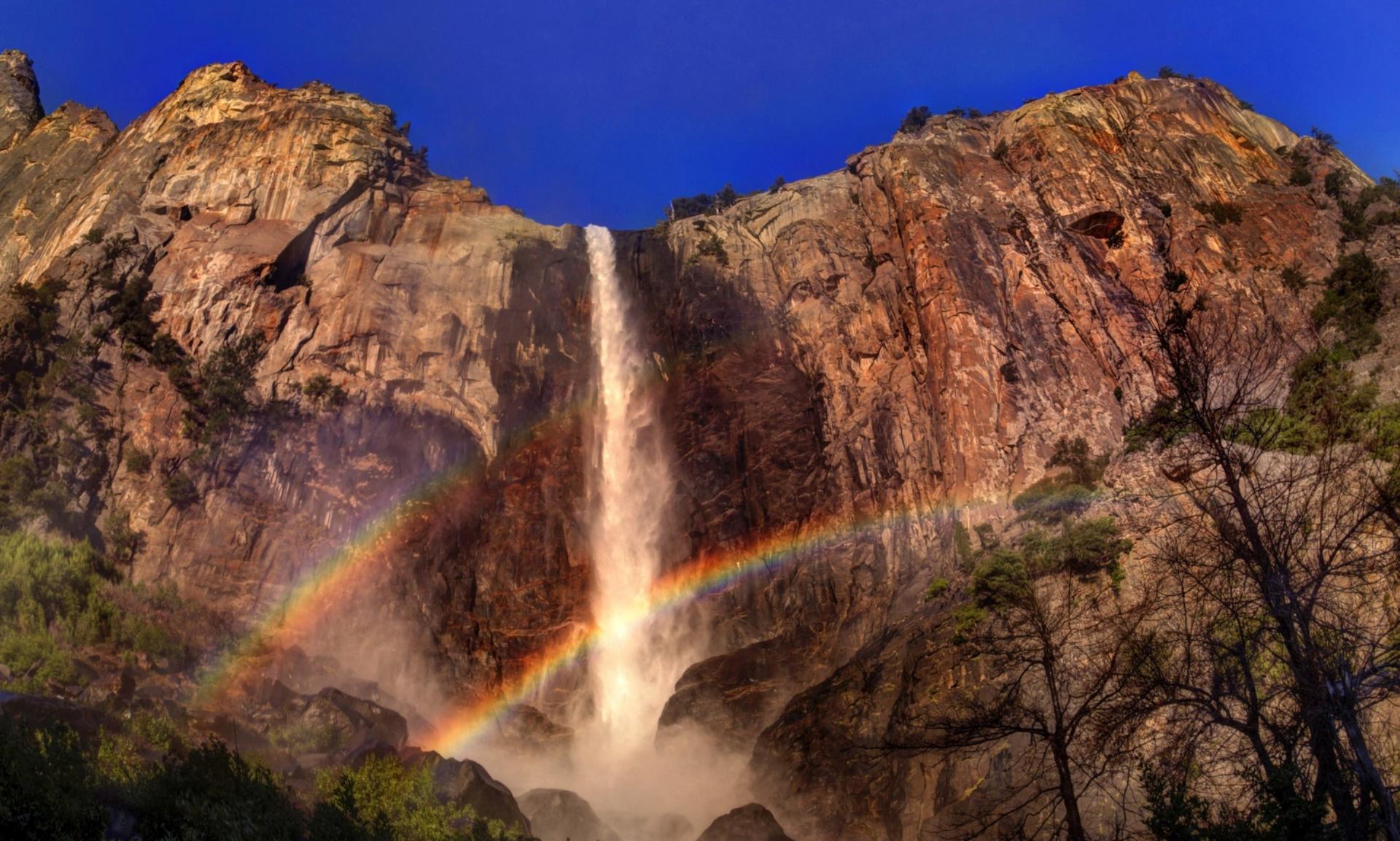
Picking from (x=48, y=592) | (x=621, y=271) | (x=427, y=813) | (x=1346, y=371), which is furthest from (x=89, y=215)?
(x=1346, y=371)

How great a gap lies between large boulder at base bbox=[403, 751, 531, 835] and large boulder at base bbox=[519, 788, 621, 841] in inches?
23.7

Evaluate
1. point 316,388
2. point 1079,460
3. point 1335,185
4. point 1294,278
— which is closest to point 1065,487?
point 1079,460

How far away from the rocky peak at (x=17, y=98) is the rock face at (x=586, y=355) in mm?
5740

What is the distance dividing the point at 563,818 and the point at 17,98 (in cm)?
6043

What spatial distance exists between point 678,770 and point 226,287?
29.1 meters

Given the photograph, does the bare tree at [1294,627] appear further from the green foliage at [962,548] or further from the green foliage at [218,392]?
the green foliage at [218,392]

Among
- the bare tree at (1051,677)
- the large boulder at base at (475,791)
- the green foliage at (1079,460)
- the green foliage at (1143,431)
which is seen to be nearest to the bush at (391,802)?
the large boulder at base at (475,791)

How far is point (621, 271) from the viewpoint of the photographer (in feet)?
165

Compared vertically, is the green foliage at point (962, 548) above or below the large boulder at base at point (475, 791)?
above

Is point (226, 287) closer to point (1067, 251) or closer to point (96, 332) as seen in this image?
point (96, 332)

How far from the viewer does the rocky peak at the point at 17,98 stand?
184 feet

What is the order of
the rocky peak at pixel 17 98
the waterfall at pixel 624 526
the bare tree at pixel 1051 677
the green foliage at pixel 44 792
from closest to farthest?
the bare tree at pixel 1051 677
the green foliage at pixel 44 792
the waterfall at pixel 624 526
the rocky peak at pixel 17 98

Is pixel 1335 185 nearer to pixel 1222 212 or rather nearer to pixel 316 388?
pixel 1222 212

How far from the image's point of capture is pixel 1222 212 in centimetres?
4366
